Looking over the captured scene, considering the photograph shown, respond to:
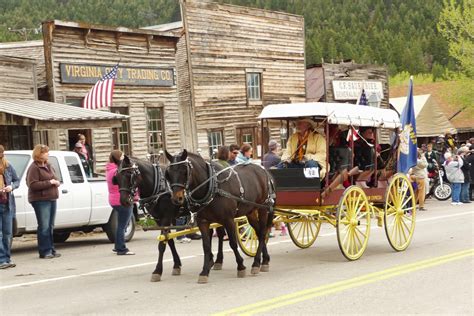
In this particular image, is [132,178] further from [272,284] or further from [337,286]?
[337,286]

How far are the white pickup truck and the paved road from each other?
84 centimetres

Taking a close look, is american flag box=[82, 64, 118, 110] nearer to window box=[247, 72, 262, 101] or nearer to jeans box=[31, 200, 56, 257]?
jeans box=[31, 200, 56, 257]

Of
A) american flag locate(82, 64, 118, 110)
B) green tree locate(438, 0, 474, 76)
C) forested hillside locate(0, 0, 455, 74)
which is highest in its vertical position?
forested hillside locate(0, 0, 455, 74)

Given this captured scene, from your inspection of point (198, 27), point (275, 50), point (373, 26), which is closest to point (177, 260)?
point (198, 27)

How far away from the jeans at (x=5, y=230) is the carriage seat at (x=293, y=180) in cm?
423

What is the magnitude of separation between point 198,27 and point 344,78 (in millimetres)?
11098

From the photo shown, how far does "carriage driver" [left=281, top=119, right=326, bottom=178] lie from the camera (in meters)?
11.4

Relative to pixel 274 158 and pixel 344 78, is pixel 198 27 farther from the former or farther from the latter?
pixel 274 158

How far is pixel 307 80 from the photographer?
38.5 m

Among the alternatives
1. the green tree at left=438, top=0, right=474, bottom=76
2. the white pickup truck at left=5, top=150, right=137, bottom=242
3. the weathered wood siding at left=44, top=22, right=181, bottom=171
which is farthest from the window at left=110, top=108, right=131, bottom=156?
the green tree at left=438, top=0, right=474, bottom=76

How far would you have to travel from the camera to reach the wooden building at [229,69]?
3003 cm

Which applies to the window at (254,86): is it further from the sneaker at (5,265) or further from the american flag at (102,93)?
the sneaker at (5,265)

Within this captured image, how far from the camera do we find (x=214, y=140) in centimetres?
3105

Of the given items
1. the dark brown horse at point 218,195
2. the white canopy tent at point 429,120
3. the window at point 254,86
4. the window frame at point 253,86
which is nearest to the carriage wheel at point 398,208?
the dark brown horse at point 218,195
